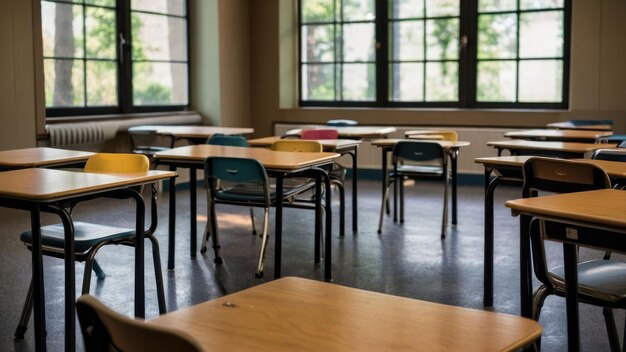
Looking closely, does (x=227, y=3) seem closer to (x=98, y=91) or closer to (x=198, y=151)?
(x=98, y=91)

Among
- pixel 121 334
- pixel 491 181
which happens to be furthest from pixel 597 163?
pixel 121 334

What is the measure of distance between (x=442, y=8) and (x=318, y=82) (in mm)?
1823

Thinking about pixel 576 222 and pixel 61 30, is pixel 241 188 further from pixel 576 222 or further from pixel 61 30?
pixel 61 30

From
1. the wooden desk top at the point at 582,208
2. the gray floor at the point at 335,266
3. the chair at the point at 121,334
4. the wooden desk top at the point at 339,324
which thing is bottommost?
the gray floor at the point at 335,266

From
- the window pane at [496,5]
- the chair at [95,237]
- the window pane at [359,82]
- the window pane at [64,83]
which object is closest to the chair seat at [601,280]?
the chair at [95,237]

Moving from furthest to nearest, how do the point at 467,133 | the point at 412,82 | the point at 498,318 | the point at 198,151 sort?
the point at 412,82 → the point at 467,133 → the point at 198,151 → the point at 498,318

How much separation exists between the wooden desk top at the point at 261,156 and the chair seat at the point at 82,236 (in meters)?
1.00

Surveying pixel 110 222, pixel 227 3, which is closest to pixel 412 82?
pixel 227 3

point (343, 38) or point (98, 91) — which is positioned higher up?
point (343, 38)

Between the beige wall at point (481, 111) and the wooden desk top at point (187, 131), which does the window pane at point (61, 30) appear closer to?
the wooden desk top at point (187, 131)

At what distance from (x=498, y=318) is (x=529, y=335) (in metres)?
0.10

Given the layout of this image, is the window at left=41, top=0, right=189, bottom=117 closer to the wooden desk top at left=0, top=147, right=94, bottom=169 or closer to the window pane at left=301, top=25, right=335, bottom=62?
the window pane at left=301, top=25, right=335, bottom=62

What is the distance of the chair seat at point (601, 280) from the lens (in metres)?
2.49

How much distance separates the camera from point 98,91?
796 cm
